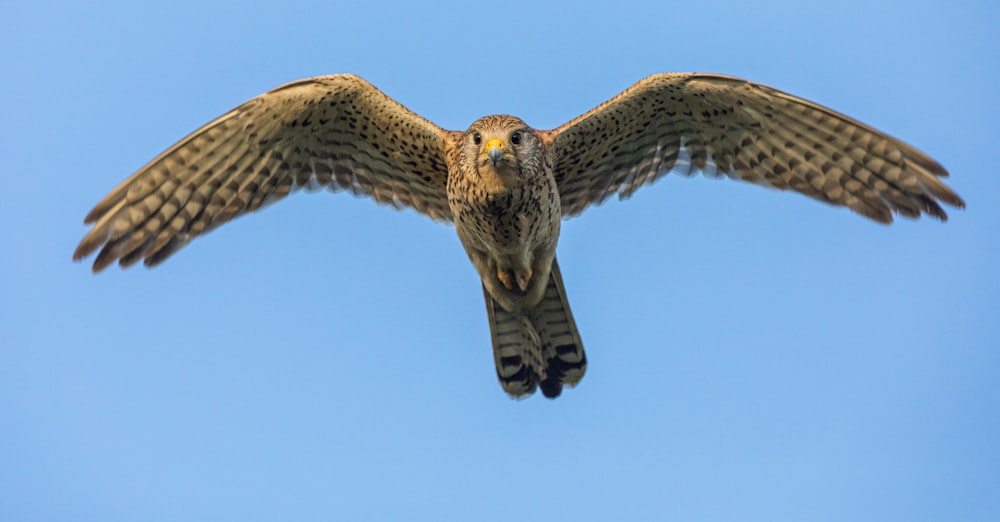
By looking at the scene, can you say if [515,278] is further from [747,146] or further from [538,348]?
[747,146]

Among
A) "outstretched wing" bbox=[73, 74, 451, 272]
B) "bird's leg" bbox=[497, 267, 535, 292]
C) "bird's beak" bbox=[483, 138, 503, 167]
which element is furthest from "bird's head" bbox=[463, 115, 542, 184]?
"bird's leg" bbox=[497, 267, 535, 292]

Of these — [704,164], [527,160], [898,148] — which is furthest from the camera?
[704,164]

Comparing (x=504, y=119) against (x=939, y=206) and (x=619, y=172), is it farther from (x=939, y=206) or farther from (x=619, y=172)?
(x=939, y=206)

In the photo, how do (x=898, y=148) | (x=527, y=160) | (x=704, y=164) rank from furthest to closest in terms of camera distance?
(x=704, y=164)
(x=898, y=148)
(x=527, y=160)

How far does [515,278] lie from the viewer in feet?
26.6

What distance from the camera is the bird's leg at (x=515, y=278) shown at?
8055 millimetres

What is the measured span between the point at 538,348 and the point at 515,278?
2.44 ft

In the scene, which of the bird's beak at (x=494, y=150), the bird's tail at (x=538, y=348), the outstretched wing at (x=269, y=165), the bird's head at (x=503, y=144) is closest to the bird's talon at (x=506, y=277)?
the bird's tail at (x=538, y=348)

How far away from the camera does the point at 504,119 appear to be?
745 centimetres

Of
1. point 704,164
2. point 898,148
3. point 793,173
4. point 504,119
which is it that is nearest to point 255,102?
point 504,119

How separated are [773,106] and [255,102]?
134 inches

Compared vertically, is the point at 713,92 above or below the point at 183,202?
above

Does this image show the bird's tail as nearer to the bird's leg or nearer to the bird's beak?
the bird's leg

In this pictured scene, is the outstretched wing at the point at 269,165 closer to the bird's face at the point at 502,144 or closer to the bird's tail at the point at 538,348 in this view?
the bird's face at the point at 502,144
